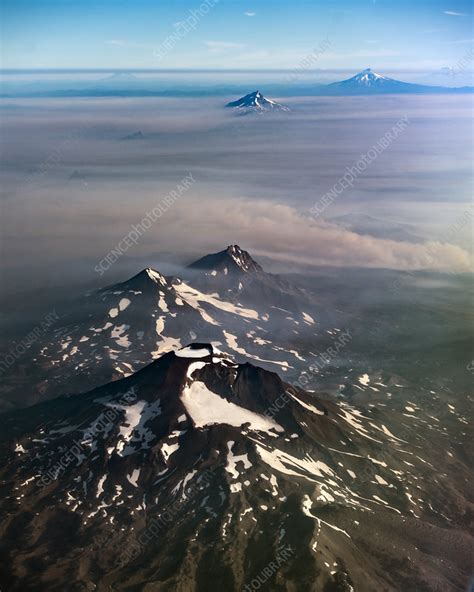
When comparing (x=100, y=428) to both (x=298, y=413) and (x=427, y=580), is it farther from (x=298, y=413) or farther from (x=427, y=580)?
(x=427, y=580)

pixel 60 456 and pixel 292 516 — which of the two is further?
pixel 60 456

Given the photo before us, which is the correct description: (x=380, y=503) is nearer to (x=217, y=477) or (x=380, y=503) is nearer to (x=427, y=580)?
(x=427, y=580)

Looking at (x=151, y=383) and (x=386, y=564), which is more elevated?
(x=151, y=383)

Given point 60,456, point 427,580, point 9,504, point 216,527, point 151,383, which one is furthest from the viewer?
point 151,383

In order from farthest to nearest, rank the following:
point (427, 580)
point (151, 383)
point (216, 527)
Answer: point (151, 383) → point (216, 527) → point (427, 580)

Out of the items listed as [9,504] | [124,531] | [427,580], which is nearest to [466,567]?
[427,580]

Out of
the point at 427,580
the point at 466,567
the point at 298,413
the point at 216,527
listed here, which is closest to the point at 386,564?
the point at 427,580
